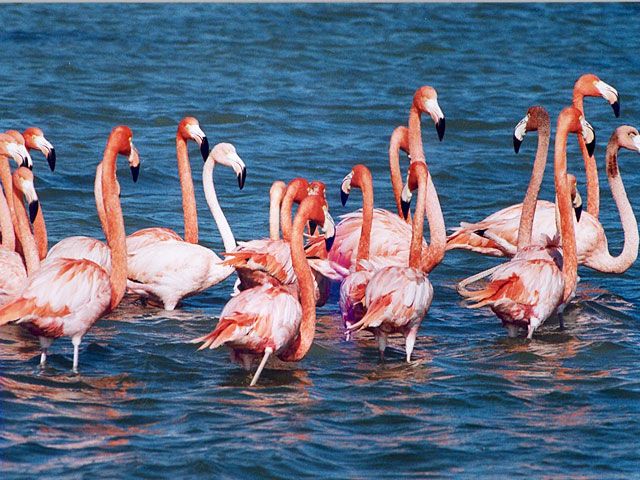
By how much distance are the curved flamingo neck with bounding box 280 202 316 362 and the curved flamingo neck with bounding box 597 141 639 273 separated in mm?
2802

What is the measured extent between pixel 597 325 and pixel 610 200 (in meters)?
3.70

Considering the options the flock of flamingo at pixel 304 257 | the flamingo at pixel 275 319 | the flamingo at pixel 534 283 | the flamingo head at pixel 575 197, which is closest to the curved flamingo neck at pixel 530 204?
the flock of flamingo at pixel 304 257

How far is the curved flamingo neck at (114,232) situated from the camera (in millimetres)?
6547

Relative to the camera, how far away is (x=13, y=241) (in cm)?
739

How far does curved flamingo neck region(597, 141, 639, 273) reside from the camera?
8.41 metres

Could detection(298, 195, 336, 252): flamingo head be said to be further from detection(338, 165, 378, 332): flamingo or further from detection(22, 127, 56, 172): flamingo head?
detection(22, 127, 56, 172): flamingo head

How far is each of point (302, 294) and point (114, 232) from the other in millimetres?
1094

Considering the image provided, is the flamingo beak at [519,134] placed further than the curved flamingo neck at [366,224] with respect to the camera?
Yes

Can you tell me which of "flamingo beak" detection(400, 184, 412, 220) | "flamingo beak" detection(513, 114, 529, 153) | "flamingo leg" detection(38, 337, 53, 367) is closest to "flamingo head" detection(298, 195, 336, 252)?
"flamingo beak" detection(400, 184, 412, 220)

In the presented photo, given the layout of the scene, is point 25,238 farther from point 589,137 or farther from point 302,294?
point 589,137

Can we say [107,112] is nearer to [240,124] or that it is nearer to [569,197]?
[240,124]

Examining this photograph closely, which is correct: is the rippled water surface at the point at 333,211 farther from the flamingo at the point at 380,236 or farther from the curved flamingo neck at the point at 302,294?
the flamingo at the point at 380,236

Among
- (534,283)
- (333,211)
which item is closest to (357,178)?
(534,283)

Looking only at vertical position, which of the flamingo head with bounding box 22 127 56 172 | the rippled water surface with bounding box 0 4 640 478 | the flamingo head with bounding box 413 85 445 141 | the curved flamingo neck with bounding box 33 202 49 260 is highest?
the flamingo head with bounding box 413 85 445 141
